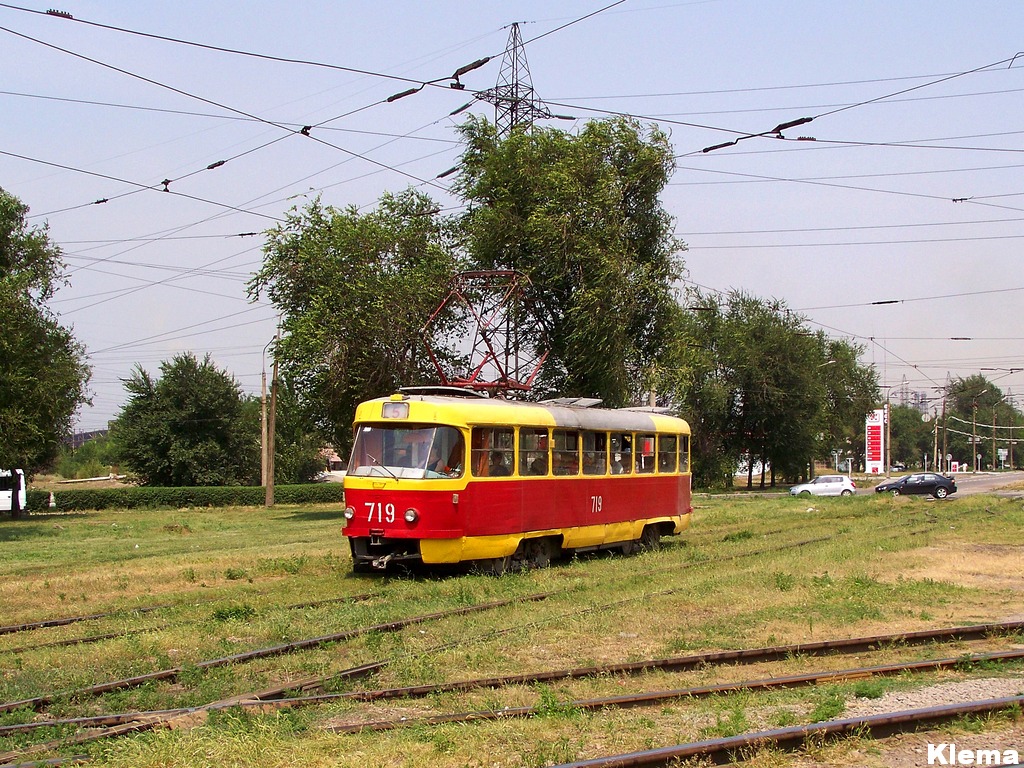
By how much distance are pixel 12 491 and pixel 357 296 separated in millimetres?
25390

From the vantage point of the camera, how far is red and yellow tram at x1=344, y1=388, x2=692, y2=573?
15695 millimetres

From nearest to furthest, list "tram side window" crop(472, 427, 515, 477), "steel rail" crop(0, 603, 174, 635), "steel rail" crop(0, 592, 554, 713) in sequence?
"steel rail" crop(0, 592, 554, 713) < "steel rail" crop(0, 603, 174, 635) < "tram side window" crop(472, 427, 515, 477)

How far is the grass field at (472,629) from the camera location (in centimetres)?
704

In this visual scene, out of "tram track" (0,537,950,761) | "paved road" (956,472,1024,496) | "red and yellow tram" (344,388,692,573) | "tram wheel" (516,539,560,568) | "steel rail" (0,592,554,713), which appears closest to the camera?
"tram track" (0,537,950,761)

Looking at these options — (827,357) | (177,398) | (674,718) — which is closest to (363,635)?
(674,718)

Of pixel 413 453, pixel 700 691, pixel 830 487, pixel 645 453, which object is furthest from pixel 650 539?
pixel 830 487

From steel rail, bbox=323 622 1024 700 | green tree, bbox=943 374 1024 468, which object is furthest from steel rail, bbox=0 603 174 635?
green tree, bbox=943 374 1024 468

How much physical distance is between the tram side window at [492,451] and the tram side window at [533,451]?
0.31 metres

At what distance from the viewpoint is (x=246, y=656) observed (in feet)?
32.6

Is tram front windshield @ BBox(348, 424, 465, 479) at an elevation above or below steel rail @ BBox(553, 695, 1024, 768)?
above

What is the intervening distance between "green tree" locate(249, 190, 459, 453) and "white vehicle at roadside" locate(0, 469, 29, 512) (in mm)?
19498

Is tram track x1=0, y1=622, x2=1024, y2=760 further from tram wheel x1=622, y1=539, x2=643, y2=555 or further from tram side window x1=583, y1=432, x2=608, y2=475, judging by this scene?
tram wheel x1=622, y1=539, x2=643, y2=555

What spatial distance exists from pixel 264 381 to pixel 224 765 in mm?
50332

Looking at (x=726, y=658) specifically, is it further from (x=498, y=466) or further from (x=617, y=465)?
(x=617, y=465)
